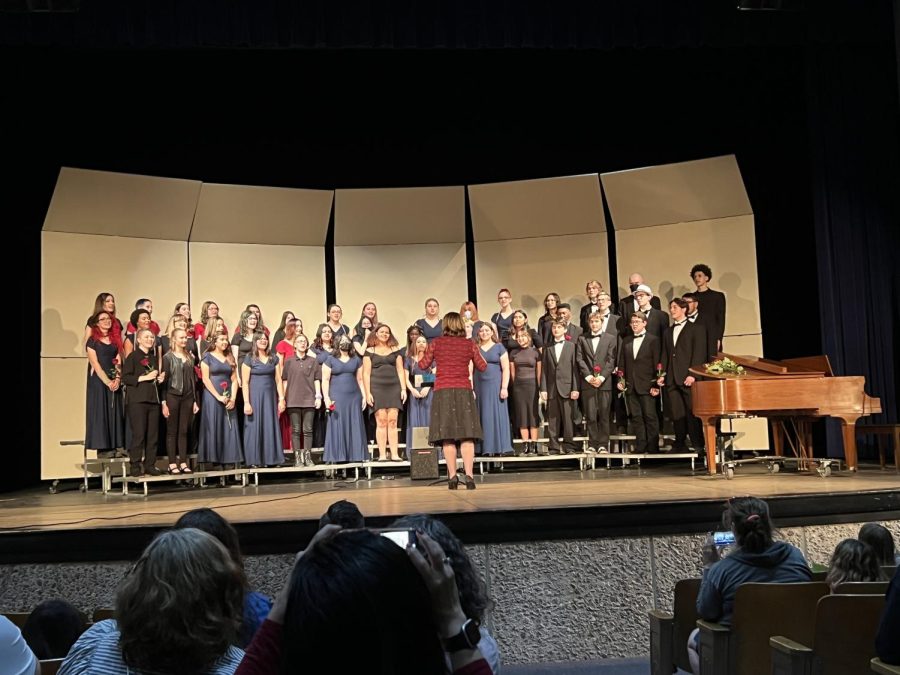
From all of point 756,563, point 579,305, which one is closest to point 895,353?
point 579,305

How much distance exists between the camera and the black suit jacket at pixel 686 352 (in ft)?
27.5

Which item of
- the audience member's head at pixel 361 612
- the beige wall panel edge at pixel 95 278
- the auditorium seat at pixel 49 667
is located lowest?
the auditorium seat at pixel 49 667

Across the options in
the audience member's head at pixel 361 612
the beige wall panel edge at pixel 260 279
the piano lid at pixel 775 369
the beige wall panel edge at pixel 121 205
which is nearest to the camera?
the audience member's head at pixel 361 612

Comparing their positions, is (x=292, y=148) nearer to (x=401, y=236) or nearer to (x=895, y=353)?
(x=401, y=236)

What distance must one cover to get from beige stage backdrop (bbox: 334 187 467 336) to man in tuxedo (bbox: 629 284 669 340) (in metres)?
2.19

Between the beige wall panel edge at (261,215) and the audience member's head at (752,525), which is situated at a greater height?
the beige wall panel edge at (261,215)

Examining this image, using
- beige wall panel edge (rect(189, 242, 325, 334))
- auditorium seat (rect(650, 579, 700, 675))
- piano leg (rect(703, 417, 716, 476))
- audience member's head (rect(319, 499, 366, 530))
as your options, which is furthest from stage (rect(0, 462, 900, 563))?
beige wall panel edge (rect(189, 242, 325, 334))

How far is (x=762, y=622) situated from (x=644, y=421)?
631cm

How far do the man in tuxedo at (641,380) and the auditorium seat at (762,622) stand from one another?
19.8ft

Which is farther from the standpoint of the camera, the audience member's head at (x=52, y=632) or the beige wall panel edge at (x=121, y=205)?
the beige wall panel edge at (x=121, y=205)

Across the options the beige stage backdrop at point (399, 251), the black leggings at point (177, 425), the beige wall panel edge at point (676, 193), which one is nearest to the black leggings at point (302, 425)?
the black leggings at point (177, 425)

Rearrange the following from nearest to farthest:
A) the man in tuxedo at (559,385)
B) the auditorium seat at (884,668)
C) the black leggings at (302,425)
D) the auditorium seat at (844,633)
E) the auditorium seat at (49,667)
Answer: the auditorium seat at (884,668)
the auditorium seat at (49,667)
the auditorium seat at (844,633)
the black leggings at (302,425)
the man in tuxedo at (559,385)

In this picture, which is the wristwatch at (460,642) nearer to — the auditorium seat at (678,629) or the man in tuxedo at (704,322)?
the auditorium seat at (678,629)

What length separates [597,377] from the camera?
9047 mm
